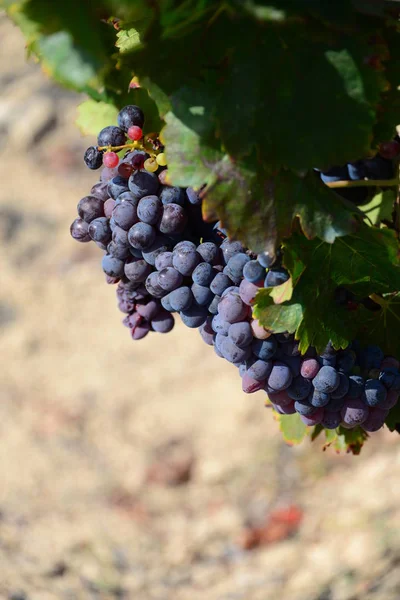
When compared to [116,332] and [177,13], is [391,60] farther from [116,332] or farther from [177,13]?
[116,332]

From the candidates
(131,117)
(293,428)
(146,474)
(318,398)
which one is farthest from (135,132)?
(146,474)

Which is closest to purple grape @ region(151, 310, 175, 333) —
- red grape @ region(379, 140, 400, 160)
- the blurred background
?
red grape @ region(379, 140, 400, 160)

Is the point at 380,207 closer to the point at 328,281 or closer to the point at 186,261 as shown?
the point at 328,281

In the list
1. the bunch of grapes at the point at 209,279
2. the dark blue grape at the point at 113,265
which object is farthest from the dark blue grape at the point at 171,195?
the dark blue grape at the point at 113,265

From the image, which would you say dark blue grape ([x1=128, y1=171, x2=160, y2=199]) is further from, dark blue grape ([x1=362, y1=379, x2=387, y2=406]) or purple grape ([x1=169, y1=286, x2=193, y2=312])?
dark blue grape ([x1=362, y1=379, x2=387, y2=406])

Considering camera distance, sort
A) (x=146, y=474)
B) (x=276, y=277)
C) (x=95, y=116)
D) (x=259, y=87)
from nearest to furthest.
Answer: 1. (x=259, y=87)
2. (x=276, y=277)
3. (x=95, y=116)
4. (x=146, y=474)

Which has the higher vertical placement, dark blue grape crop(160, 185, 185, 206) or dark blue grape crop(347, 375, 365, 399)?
dark blue grape crop(160, 185, 185, 206)
